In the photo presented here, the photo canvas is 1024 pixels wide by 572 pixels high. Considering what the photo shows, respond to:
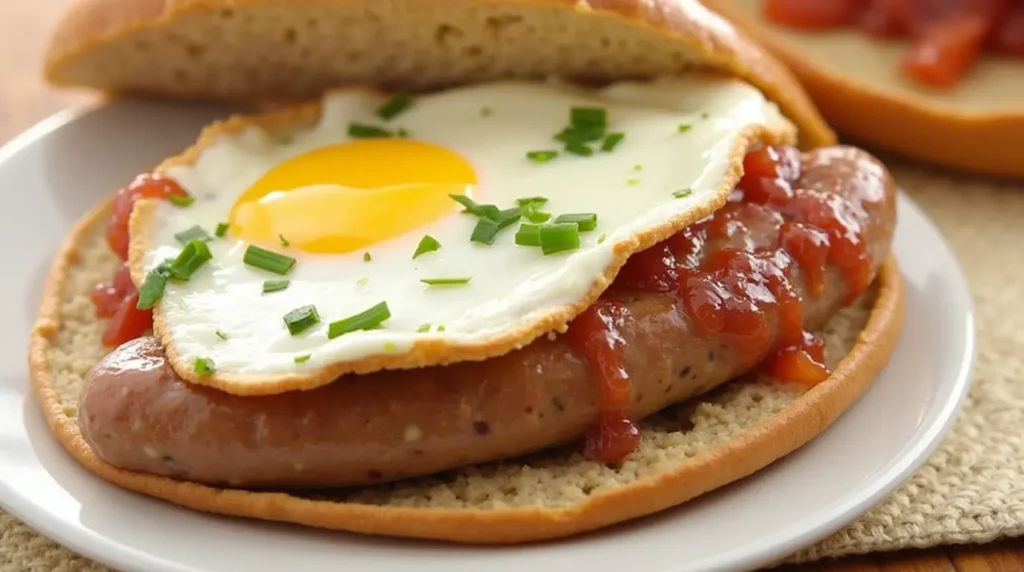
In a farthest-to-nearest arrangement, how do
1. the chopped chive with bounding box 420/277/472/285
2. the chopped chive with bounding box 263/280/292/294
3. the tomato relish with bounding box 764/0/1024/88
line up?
the tomato relish with bounding box 764/0/1024/88 < the chopped chive with bounding box 263/280/292/294 < the chopped chive with bounding box 420/277/472/285

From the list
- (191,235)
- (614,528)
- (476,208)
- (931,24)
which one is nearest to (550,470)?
(614,528)

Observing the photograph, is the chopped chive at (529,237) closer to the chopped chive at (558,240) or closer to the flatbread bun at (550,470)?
the chopped chive at (558,240)

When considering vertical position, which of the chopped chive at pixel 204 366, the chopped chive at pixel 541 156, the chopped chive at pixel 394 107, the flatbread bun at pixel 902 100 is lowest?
the flatbread bun at pixel 902 100

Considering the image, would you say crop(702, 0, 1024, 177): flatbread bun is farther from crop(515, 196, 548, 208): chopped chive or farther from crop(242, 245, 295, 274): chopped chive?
crop(242, 245, 295, 274): chopped chive

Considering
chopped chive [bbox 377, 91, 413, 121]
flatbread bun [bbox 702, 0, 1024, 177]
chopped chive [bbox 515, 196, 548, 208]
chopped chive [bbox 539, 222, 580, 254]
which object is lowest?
flatbread bun [bbox 702, 0, 1024, 177]

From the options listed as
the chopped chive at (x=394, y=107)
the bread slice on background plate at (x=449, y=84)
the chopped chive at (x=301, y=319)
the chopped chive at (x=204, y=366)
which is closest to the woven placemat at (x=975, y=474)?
the bread slice on background plate at (x=449, y=84)

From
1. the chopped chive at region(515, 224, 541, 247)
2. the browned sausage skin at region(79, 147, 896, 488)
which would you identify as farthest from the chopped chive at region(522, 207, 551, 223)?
the browned sausage skin at region(79, 147, 896, 488)
